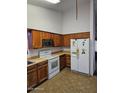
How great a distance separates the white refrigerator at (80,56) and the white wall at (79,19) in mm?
964

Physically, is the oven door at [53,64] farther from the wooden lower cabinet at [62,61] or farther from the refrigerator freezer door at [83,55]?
the refrigerator freezer door at [83,55]

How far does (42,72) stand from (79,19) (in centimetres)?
340

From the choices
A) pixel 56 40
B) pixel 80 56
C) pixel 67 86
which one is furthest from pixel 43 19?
pixel 67 86

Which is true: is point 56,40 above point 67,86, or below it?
above

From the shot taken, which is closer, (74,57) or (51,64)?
(51,64)

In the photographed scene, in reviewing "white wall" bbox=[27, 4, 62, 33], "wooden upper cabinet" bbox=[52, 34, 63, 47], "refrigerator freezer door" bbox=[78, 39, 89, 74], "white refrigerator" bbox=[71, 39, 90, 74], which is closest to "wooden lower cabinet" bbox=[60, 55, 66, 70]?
"white refrigerator" bbox=[71, 39, 90, 74]

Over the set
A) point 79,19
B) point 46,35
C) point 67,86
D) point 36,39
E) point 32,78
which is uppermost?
point 79,19

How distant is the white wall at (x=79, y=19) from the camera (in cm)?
542

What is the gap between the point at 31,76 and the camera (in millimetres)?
3385

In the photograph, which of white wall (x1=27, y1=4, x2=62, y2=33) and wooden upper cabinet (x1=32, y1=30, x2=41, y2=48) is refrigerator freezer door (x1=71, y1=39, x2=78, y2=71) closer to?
white wall (x1=27, y1=4, x2=62, y2=33)

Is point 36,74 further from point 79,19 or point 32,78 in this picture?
point 79,19
